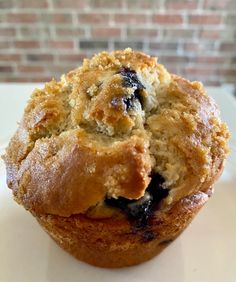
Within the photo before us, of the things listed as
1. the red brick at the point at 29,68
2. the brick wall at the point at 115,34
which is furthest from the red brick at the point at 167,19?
the red brick at the point at 29,68

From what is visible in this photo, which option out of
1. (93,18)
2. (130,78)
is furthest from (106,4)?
(130,78)

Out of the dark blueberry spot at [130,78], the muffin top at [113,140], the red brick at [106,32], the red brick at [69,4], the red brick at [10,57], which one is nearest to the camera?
the muffin top at [113,140]

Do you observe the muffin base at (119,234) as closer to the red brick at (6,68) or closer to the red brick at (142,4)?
the red brick at (142,4)

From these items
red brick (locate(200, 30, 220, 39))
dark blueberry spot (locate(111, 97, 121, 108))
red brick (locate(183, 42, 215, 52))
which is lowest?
red brick (locate(183, 42, 215, 52))

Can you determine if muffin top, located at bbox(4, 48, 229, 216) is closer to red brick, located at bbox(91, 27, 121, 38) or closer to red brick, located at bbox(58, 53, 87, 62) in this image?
red brick, located at bbox(91, 27, 121, 38)

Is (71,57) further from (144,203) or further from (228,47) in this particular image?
(144,203)

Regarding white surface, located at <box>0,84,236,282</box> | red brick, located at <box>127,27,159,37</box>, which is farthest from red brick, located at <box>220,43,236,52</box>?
white surface, located at <box>0,84,236,282</box>

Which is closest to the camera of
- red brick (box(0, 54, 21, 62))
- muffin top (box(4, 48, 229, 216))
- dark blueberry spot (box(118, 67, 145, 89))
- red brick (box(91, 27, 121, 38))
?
muffin top (box(4, 48, 229, 216))

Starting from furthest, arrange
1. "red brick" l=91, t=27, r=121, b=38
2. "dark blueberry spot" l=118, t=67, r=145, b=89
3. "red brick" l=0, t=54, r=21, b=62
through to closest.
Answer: "red brick" l=0, t=54, r=21, b=62, "red brick" l=91, t=27, r=121, b=38, "dark blueberry spot" l=118, t=67, r=145, b=89
